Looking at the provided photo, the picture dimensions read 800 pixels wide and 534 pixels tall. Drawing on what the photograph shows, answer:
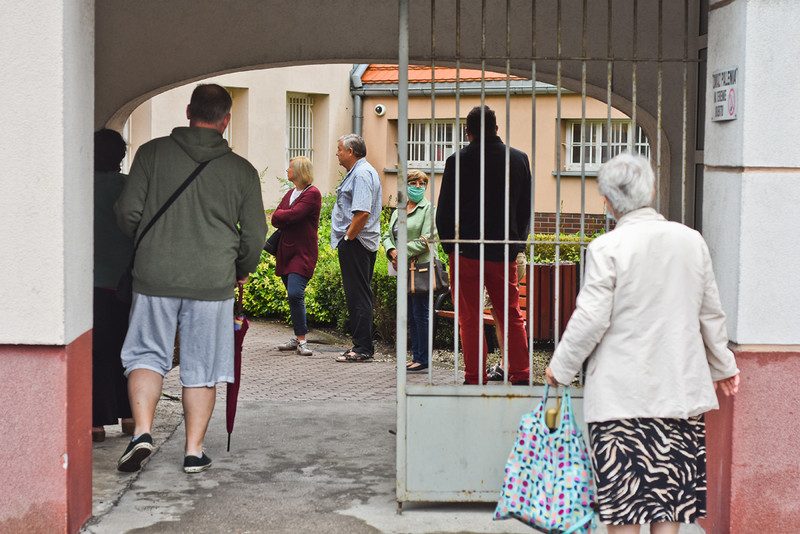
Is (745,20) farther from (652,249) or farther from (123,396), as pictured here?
(123,396)

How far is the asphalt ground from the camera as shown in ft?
16.6

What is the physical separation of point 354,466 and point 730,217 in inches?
100

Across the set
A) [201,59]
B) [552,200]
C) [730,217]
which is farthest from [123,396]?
[552,200]

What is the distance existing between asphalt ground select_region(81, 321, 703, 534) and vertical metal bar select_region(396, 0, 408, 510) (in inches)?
11.4

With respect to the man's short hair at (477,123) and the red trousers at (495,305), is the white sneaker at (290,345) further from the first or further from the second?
the man's short hair at (477,123)

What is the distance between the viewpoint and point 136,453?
18.6 feet

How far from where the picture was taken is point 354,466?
611 centimetres

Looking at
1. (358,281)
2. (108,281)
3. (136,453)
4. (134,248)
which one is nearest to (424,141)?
(358,281)

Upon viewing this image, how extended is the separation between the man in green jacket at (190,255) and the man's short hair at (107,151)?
666 mm

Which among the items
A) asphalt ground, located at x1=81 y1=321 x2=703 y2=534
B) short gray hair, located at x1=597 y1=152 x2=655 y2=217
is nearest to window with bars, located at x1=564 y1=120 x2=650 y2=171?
asphalt ground, located at x1=81 y1=321 x2=703 y2=534

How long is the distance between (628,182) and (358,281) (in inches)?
233

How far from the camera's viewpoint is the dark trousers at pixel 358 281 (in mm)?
9688

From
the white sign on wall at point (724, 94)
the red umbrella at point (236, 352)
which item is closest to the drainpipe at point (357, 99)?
the red umbrella at point (236, 352)

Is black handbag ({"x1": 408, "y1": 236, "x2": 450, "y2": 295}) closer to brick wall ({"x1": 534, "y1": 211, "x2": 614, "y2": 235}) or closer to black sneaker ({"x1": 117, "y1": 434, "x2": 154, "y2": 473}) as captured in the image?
black sneaker ({"x1": 117, "y1": 434, "x2": 154, "y2": 473})
